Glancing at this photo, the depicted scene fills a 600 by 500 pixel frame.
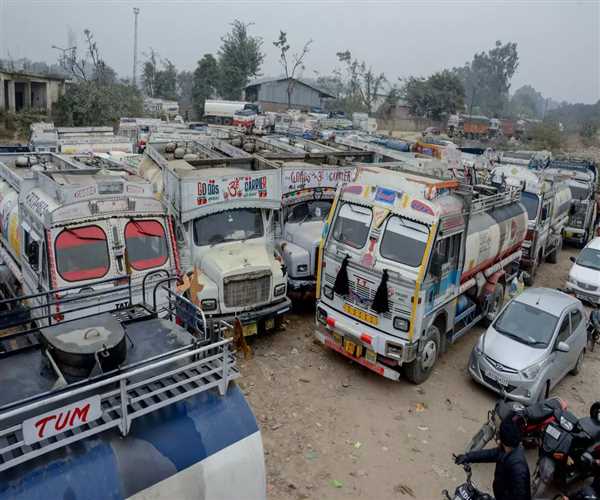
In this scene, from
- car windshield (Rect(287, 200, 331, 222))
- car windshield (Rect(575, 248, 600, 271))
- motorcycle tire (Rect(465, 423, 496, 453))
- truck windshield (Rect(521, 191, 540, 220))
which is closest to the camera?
motorcycle tire (Rect(465, 423, 496, 453))

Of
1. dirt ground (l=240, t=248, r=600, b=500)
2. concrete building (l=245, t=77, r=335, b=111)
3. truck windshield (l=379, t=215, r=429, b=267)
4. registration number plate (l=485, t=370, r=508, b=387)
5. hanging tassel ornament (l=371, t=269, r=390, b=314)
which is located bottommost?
dirt ground (l=240, t=248, r=600, b=500)

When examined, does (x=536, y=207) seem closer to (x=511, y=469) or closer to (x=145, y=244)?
(x=511, y=469)

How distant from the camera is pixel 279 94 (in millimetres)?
63781

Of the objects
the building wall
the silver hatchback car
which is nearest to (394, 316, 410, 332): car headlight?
the silver hatchback car

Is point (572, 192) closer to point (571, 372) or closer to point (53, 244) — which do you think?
point (571, 372)

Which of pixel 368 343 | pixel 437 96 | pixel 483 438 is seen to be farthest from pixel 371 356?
pixel 437 96

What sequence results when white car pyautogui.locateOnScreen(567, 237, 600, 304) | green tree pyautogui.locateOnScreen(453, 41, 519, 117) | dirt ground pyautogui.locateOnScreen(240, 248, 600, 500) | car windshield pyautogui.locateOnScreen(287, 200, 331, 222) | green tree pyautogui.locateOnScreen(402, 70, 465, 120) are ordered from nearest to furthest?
1. dirt ground pyautogui.locateOnScreen(240, 248, 600, 500)
2. car windshield pyautogui.locateOnScreen(287, 200, 331, 222)
3. white car pyautogui.locateOnScreen(567, 237, 600, 304)
4. green tree pyautogui.locateOnScreen(402, 70, 465, 120)
5. green tree pyautogui.locateOnScreen(453, 41, 519, 117)

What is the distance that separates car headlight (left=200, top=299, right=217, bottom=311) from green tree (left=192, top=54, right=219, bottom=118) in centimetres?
5641

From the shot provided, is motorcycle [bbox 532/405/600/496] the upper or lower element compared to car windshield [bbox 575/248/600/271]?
lower

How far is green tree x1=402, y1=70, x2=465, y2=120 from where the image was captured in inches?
2372

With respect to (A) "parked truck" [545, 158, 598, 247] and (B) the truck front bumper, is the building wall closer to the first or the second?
(A) "parked truck" [545, 158, 598, 247]

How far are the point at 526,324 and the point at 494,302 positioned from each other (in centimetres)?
246

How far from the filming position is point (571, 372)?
32.8 ft

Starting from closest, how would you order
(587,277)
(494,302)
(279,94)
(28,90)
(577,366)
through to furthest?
(577,366), (494,302), (587,277), (28,90), (279,94)
